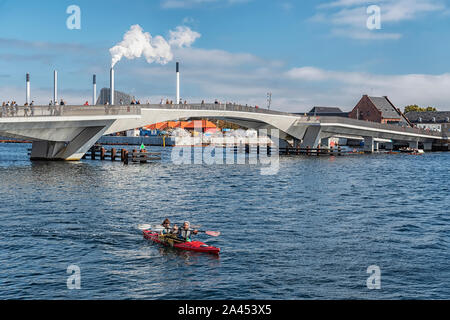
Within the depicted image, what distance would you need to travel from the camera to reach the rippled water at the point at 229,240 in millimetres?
19984

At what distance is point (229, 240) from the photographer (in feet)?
90.0

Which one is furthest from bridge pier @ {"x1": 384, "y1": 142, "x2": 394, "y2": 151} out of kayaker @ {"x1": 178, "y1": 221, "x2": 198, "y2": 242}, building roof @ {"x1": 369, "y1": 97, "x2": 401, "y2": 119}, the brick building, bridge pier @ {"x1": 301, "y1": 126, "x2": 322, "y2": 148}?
kayaker @ {"x1": 178, "y1": 221, "x2": 198, "y2": 242}

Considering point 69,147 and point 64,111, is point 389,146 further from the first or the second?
point 64,111

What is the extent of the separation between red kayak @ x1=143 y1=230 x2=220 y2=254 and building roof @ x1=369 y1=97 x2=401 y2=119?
166 m

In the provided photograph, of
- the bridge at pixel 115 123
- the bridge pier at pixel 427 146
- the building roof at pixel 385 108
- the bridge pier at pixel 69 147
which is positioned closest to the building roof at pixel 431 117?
the building roof at pixel 385 108

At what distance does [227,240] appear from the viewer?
27438 millimetres

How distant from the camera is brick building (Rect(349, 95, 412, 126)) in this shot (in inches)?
7205

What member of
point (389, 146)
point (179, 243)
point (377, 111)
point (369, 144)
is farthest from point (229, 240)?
point (377, 111)

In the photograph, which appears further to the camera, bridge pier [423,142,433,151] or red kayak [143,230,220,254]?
bridge pier [423,142,433,151]

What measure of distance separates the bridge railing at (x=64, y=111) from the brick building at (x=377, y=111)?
122621 mm

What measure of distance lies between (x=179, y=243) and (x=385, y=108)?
6767 inches

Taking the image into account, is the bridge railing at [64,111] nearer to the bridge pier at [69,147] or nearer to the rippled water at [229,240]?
the bridge pier at [69,147]

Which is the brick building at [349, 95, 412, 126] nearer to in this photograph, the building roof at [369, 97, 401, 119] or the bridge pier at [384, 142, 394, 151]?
the building roof at [369, 97, 401, 119]
